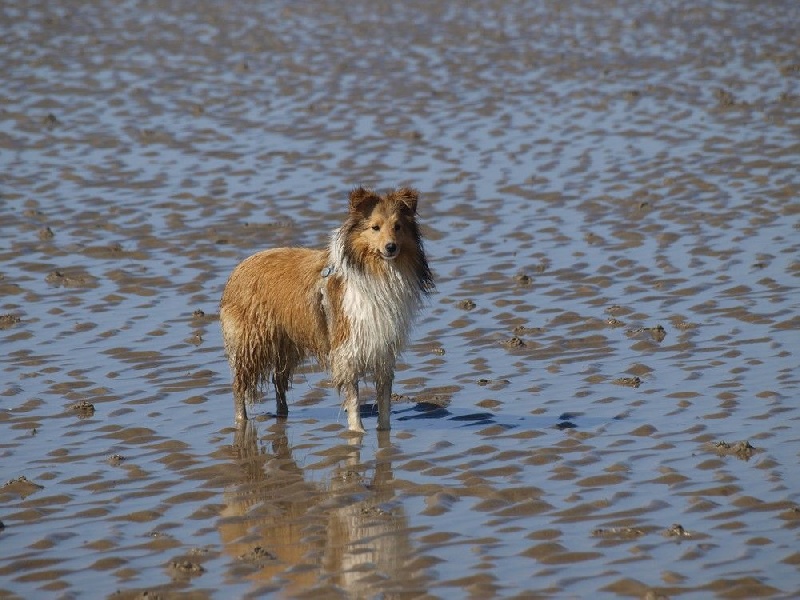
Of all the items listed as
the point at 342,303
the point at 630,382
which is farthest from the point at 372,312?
the point at 630,382

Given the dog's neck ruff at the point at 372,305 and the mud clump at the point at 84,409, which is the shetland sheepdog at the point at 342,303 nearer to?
the dog's neck ruff at the point at 372,305

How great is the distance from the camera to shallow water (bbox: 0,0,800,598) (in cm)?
747

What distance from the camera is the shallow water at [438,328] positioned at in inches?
294

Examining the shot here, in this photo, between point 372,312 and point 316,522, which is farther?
point 372,312

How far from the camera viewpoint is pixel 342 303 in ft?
31.1

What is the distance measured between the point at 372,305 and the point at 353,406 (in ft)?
2.46

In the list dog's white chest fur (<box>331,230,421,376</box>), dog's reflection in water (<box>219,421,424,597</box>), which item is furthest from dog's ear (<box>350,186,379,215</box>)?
dog's reflection in water (<box>219,421,424,597</box>)

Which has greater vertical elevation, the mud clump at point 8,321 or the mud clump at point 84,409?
the mud clump at point 8,321

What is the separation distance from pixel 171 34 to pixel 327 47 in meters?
4.10

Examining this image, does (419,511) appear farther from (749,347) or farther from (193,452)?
(749,347)

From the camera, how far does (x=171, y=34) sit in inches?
1141

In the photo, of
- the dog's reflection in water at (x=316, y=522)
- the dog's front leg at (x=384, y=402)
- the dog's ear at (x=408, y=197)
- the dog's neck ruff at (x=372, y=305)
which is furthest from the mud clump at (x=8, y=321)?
the dog's ear at (x=408, y=197)

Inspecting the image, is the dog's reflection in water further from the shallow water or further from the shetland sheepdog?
the shetland sheepdog

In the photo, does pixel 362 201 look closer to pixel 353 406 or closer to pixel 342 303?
pixel 342 303
